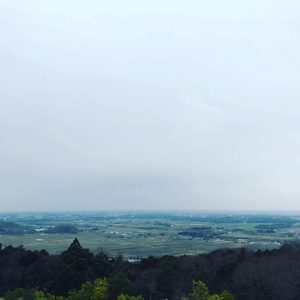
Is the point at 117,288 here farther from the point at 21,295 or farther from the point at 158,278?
the point at 158,278

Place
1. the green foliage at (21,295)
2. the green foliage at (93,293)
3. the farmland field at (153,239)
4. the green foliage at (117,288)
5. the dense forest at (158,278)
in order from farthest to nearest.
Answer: the farmland field at (153,239) → the dense forest at (158,278) → the green foliage at (117,288) → the green foliage at (93,293) → the green foliage at (21,295)

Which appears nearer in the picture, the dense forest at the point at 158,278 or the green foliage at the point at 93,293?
the green foliage at the point at 93,293

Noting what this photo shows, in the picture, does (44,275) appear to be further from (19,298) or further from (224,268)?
(224,268)

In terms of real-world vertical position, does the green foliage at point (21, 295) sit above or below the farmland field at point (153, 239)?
above

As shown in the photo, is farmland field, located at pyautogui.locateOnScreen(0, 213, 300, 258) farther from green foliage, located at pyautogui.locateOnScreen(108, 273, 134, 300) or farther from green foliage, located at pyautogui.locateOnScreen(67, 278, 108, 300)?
green foliage, located at pyautogui.locateOnScreen(108, 273, 134, 300)

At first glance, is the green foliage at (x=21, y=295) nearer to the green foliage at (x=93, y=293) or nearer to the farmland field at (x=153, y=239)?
the green foliage at (x=93, y=293)

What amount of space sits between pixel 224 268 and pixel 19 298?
15090mm

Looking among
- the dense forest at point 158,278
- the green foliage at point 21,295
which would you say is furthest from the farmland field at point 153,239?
the green foliage at point 21,295

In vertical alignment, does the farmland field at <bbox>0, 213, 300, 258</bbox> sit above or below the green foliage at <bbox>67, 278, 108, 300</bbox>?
below

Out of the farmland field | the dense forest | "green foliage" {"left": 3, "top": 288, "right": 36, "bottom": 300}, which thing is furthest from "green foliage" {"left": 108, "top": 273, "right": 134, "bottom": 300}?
the farmland field

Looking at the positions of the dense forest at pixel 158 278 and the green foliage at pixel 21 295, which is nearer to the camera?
the green foliage at pixel 21 295

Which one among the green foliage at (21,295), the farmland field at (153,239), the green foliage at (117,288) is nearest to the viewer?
the green foliage at (21,295)

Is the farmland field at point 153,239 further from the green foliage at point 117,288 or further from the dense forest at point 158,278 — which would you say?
the green foliage at point 117,288

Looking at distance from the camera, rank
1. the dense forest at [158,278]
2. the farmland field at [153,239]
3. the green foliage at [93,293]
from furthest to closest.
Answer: the farmland field at [153,239] < the dense forest at [158,278] < the green foliage at [93,293]
